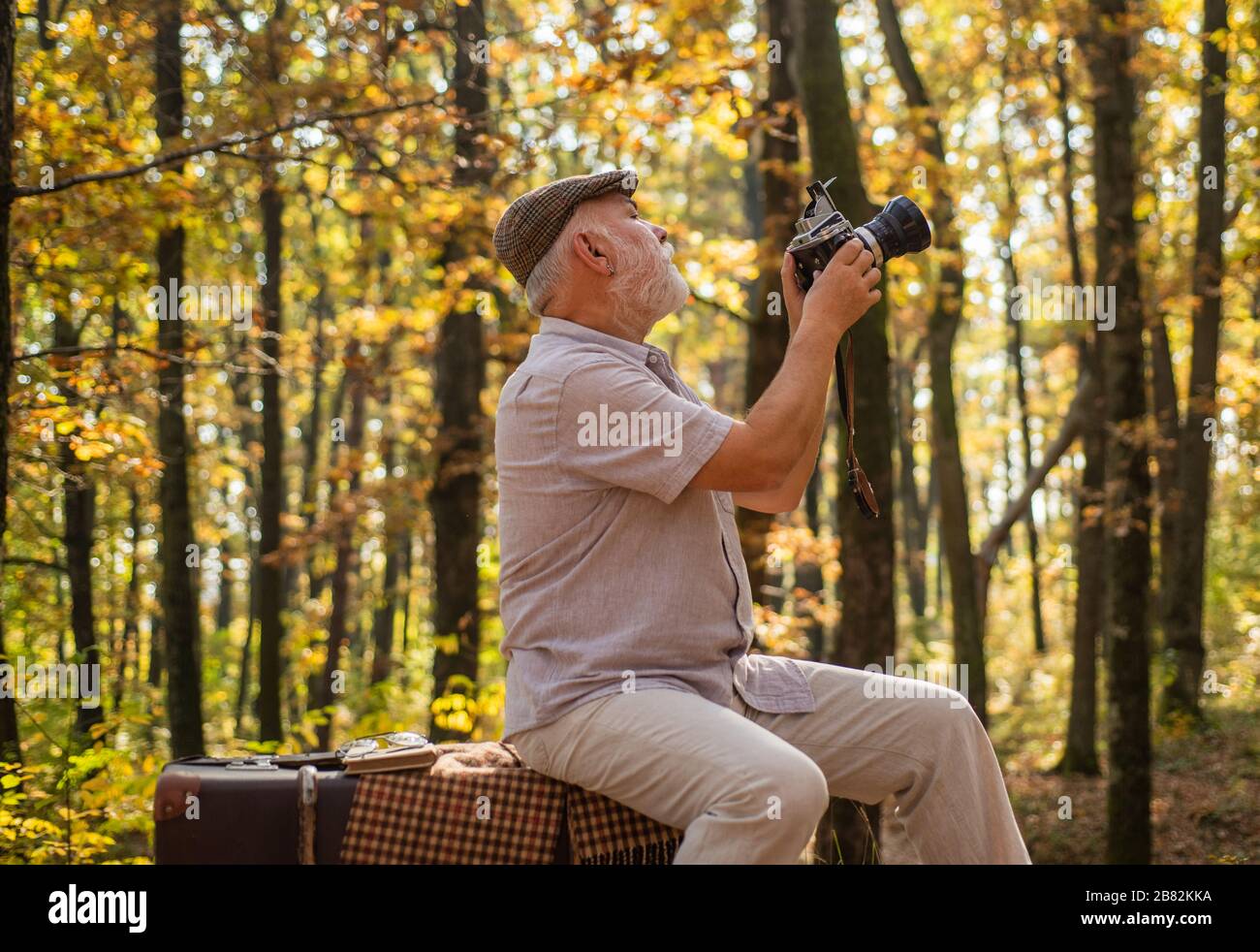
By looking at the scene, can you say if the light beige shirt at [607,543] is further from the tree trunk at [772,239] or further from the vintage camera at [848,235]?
the tree trunk at [772,239]

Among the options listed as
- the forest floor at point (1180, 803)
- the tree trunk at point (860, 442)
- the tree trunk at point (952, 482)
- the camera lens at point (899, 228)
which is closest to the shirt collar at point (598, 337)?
the camera lens at point (899, 228)

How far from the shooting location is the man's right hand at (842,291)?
288 centimetres

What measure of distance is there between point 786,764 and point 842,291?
1.14 m

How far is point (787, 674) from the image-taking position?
3076 mm

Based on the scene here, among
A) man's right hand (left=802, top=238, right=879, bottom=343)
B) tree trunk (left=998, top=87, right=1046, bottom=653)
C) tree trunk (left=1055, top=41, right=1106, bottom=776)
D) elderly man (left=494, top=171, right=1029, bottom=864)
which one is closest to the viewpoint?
elderly man (left=494, top=171, right=1029, bottom=864)

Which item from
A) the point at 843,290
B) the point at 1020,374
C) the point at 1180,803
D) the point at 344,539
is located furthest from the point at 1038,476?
the point at 843,290

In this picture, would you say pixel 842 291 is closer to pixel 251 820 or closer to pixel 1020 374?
pixel 251 820

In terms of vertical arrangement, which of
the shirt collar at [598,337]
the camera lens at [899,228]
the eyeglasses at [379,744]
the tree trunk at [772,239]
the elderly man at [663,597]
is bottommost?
the eyeglasses at [379,744]

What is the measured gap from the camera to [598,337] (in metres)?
3.01

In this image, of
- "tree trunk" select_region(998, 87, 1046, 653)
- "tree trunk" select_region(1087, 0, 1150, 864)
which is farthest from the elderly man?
"tree trunk" select_region(998, 87, 1046, 653)

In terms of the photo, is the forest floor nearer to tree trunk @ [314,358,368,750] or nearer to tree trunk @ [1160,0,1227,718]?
tree trunk @ [1160,0,1227,718]

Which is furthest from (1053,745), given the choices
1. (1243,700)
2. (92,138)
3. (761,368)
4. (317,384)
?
(92,138)

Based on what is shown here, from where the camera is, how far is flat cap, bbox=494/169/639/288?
3.05 metres
